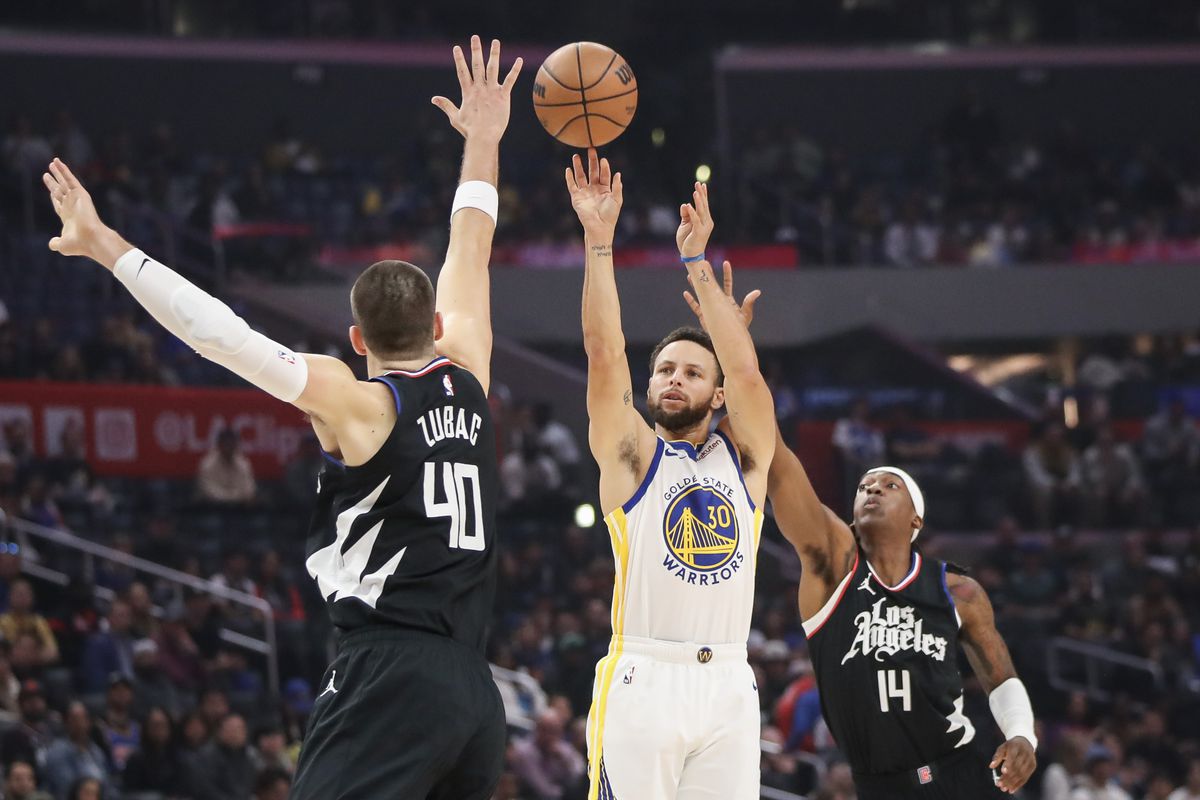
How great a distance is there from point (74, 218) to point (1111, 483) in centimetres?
1743

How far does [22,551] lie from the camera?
13977mm

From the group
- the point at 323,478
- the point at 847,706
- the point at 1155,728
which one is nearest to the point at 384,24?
the point at 1155,728

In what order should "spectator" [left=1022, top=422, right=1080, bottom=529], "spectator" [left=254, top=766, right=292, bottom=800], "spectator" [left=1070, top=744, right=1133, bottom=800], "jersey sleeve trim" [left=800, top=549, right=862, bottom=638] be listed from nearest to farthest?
"jersey sleeve trim" [left=800, top=549, right=862, bottom=638]
"spectator" [left=254, top=766, right=292, bottom=800]
"spectator" [left=1070, top=744, right=1133, bottom=800]
"spectator" [left=1022, top=422, right=1080, bottom=529]

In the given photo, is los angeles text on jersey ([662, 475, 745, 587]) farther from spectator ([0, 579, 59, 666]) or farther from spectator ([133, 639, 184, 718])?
spectator ([0, 579, 59, 666])

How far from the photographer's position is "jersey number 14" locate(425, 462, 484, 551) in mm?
4359

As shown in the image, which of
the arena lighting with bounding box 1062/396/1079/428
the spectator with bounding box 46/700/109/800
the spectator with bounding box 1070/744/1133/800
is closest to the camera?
the spectator with bounding box 46/700/109/800

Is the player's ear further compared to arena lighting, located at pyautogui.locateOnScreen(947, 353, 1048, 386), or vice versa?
arena lighting, located at pyautogui.locateOnScreen(947, 353, 1048, 386)

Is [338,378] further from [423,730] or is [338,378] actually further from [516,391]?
[516,391]

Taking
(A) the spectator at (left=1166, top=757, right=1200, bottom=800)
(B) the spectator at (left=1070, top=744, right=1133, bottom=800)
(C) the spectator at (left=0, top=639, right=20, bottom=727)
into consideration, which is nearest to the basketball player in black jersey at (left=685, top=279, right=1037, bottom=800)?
(C) the spectator at (left=0, top=639, right=20, bottom=727)

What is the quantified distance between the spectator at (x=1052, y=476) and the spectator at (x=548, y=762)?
8.53 m

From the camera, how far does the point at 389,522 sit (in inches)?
171

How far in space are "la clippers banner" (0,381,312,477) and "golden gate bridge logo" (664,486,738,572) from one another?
1180 centimetres

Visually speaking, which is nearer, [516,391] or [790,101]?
[516,391]

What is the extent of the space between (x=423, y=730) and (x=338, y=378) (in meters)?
0.92
